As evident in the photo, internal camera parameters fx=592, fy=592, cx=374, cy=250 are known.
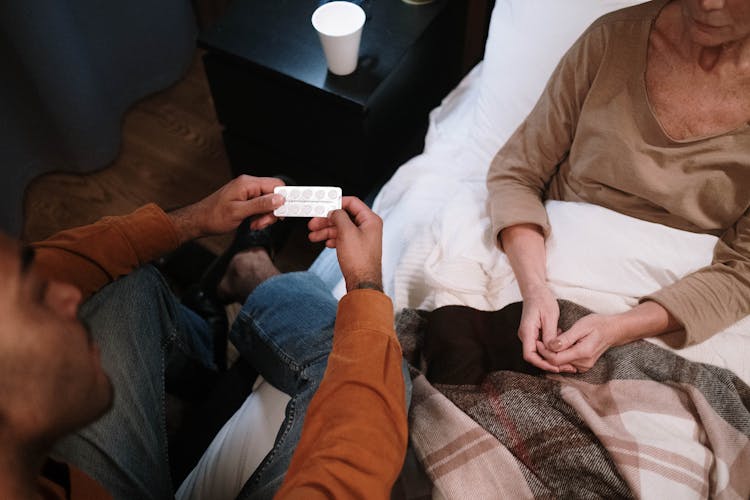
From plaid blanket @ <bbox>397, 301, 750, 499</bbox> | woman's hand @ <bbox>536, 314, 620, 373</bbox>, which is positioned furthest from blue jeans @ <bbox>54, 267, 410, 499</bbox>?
woman's hand @ <bbox>536, 314, 620, 373</bbox>

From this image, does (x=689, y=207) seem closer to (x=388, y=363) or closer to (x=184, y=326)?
(x=388, y=363)

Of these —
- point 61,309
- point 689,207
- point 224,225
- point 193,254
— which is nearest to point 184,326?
point 224,225

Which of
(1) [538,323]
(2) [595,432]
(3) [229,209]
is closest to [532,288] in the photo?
(1) [538,323]

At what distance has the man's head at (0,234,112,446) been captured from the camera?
1.65 ft

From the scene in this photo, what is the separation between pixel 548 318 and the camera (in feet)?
2.94

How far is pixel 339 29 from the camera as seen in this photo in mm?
1144

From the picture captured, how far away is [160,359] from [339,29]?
689mm

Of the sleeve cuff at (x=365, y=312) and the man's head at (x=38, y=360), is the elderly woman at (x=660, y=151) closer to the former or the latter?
the sleeve cuff at (x=365, y=312)

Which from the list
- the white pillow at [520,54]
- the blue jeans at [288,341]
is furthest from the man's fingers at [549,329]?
the white pillow at [520,54]

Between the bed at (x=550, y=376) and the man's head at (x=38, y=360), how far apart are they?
1.43 ft

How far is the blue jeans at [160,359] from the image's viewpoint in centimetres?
80

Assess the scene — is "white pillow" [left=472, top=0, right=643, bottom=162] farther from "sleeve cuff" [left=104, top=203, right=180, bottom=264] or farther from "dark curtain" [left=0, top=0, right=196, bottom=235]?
"dark curtain" [left=0, top=0, right=196, bottom=235]

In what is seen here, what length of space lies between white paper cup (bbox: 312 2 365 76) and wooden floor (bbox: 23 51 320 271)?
1.99ft

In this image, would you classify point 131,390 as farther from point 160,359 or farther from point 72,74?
point 72,74
